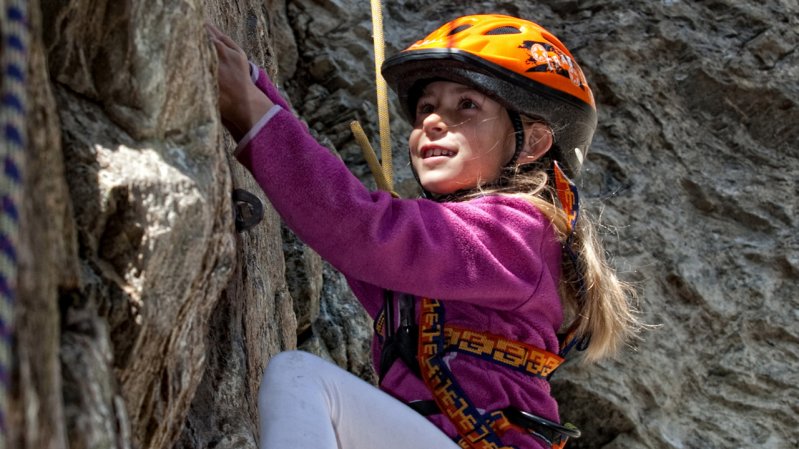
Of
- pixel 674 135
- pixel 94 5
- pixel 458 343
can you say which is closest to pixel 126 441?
pixel 94 5

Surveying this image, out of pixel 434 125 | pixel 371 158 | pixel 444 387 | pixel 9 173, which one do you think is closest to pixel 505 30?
pixel 434 125

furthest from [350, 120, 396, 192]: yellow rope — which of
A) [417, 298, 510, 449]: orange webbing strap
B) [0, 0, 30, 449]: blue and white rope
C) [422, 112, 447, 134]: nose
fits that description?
[0, 0, 30, 449]: blue and white rope

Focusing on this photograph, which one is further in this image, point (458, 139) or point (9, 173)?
point (458, 139)

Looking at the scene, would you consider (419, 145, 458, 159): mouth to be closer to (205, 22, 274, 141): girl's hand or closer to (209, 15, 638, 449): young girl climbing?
(209, 15, 638, 449): young girl climbing

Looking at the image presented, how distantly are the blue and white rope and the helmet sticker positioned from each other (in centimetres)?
250

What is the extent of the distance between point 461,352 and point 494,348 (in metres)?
0.11

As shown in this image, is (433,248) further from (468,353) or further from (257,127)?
(257,127)

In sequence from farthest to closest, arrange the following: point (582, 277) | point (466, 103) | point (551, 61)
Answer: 1. point (551, 61)
2. point (466, 103)
3. point (582, 277)

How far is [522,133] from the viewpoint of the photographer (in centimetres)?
346

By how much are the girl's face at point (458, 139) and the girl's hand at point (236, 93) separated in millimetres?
870

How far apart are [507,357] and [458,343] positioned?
16 centimetres

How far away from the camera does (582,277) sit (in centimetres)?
320

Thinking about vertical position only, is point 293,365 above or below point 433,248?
below

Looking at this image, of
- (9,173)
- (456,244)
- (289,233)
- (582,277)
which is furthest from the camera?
(289,233)
